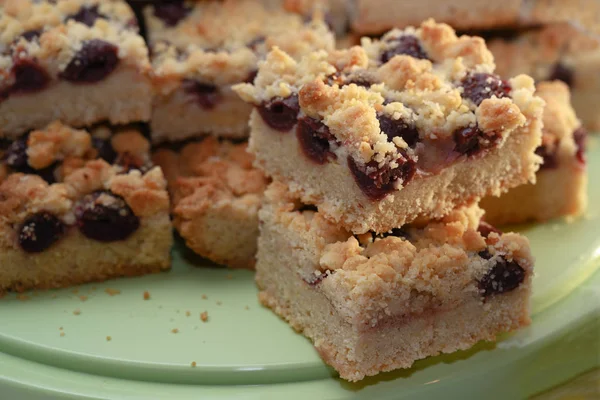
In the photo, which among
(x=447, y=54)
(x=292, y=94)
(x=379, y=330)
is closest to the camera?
(x=379, y=330)

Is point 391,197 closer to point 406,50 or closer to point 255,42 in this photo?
point 406,50

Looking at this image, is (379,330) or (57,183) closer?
(379,330)

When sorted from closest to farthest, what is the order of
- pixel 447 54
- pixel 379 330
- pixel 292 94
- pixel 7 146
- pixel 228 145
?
pixel 379 330, pixel 292 94, pixel 447 54, pixel 7 146, pixel 228 145

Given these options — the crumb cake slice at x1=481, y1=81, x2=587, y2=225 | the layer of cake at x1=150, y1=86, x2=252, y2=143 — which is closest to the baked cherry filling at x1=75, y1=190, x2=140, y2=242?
the layer of cake at x1=150, y1=86, x2=252, y2=143

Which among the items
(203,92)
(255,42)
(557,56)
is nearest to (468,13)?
(557,56)

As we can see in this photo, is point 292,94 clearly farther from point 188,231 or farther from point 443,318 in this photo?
point 443,318

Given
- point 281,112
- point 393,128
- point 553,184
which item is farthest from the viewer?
point 553,184

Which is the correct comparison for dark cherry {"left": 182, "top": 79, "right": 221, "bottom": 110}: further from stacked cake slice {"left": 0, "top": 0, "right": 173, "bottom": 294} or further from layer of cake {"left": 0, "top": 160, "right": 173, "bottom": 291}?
layer of cake {"left": 0, "top": 160, "right": 173, "bottom": 291}

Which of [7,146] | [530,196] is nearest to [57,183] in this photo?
[7,146]
